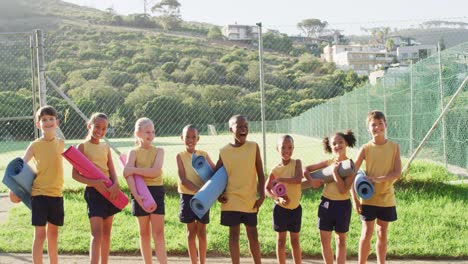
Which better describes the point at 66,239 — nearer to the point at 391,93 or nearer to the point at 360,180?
the point at 360,180

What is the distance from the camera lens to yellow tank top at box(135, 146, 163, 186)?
5.29 m

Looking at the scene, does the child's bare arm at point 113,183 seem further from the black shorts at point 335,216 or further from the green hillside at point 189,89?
the green hillside at point 189,89

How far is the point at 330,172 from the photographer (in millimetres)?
5117

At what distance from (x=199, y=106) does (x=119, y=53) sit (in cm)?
896

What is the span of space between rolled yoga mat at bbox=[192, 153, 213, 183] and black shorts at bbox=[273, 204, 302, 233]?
671 millimetres

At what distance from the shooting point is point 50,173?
5266 millimetres

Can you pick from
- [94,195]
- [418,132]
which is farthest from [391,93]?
[94,195]

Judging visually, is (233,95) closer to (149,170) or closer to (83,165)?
(149,170)

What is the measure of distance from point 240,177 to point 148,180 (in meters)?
0.83

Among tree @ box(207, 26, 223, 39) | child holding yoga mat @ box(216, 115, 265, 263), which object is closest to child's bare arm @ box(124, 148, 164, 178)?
child holding yoga mat @ box(216, 115, 265, 263)

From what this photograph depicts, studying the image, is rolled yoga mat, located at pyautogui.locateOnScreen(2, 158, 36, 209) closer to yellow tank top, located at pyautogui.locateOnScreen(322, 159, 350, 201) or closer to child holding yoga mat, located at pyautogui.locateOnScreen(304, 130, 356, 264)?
child holding yoga mat, located at pyautogui.locateOnScreen(304, 130, 356, 264)

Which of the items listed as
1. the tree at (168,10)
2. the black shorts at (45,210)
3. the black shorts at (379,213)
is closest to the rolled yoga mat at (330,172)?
the black shorts at (379,213)

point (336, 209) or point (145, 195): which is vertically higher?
point (145, 195)

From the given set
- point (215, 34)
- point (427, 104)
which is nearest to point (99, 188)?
point (427, 104)
